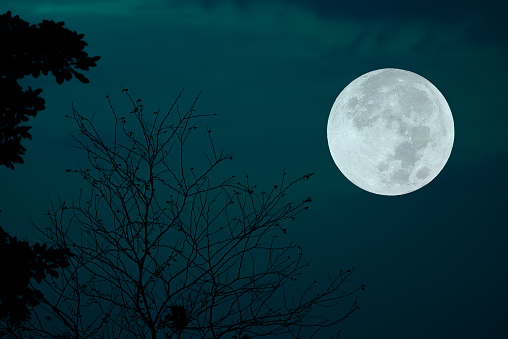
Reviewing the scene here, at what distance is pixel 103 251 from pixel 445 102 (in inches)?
238

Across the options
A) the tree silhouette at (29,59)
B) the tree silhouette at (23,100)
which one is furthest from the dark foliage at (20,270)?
the tree silhouette at (29,59)

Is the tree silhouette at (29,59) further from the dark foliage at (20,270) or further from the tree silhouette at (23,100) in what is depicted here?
the dark foliage at (20,270)

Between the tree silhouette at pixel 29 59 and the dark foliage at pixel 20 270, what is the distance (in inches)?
Result: 32.8

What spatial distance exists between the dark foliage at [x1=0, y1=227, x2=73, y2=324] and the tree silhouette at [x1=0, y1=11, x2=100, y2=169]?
0.83 m

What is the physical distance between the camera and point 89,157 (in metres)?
5.95

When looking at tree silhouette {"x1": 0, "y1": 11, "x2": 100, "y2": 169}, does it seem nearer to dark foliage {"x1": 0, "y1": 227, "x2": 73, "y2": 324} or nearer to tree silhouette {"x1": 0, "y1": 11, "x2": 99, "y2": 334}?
tree silhouette {"x1": 0, "y1": 11, "x2": 99, "y2": 334}

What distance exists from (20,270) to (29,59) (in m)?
1.63

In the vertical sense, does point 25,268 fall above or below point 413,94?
below

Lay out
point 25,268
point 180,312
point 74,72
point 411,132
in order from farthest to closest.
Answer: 1. point 411,132
2. point 180,312
3. point 74,72
4. point 25,268

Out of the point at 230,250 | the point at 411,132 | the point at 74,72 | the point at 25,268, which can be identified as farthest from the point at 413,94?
the point at 25,268

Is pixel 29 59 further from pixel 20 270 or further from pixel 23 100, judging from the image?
pixel 20 270

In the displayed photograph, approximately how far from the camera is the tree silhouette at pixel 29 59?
4004mm

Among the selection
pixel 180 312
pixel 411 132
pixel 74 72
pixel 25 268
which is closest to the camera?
pixel 25 268

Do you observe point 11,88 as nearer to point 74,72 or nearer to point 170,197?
point 74,72
